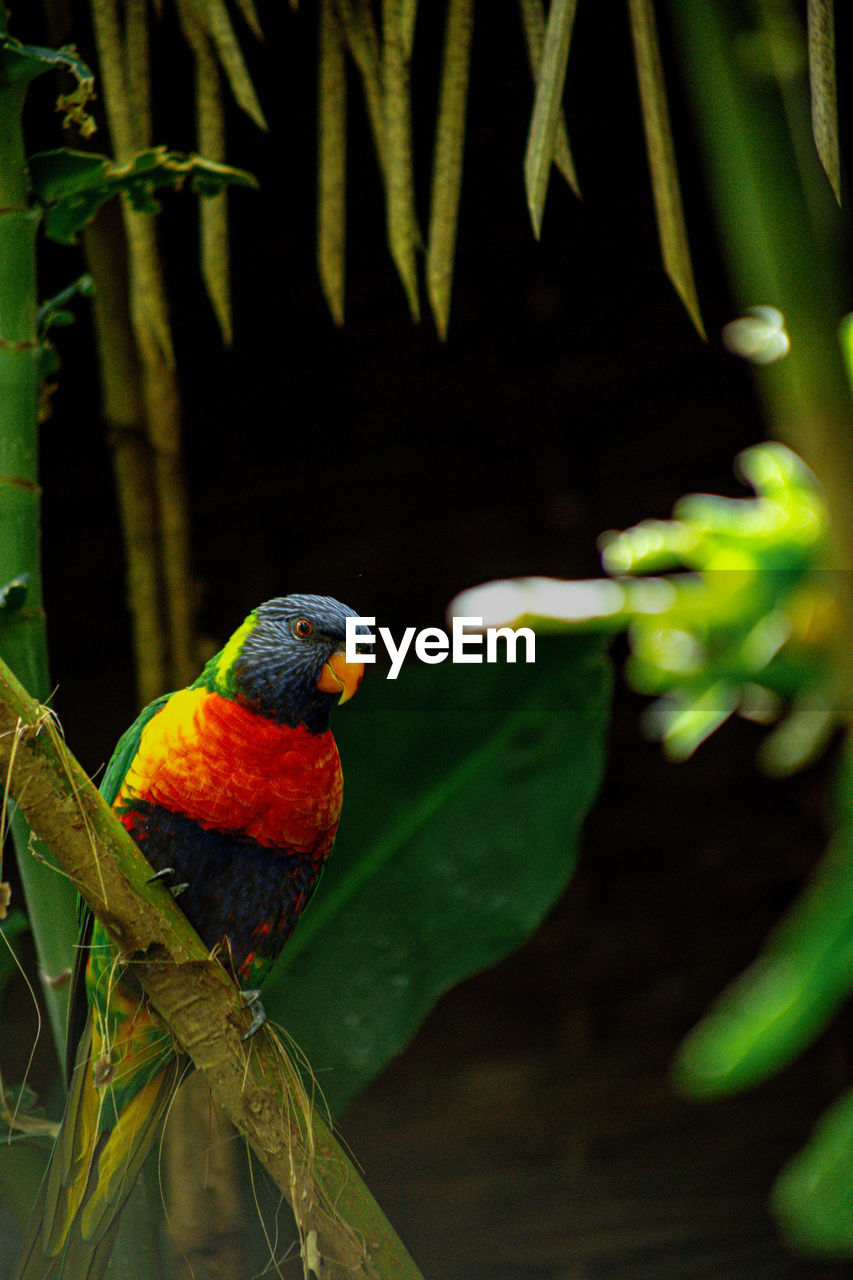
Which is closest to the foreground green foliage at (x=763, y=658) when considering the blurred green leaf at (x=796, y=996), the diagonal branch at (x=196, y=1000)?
the blurred green leaf at (x=796, y=996)

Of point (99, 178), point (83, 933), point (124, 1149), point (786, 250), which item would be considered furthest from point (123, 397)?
point (786, 250)

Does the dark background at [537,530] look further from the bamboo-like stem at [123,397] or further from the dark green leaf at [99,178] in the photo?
the dark green leaf at [99,178]

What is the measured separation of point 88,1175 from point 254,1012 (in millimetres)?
128

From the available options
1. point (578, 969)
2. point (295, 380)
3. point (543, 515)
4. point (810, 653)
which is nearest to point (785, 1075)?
point (578, 969)

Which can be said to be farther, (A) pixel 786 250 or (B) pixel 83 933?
(B) pixel 83 933

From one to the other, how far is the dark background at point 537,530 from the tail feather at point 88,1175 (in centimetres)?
65

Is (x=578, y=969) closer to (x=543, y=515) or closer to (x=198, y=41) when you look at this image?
(x=543, y=515)

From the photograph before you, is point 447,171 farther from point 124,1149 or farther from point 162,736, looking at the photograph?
point 124,1149

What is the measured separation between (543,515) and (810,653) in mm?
1064

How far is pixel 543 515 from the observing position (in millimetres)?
1229

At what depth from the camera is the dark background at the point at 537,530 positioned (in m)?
1.16

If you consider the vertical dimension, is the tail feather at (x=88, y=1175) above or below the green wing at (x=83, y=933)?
below

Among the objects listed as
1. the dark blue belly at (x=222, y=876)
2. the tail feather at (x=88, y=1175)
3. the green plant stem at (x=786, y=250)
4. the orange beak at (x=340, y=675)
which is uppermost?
the green plant stem at (x=786, y=250)

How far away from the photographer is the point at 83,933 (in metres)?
0.57
